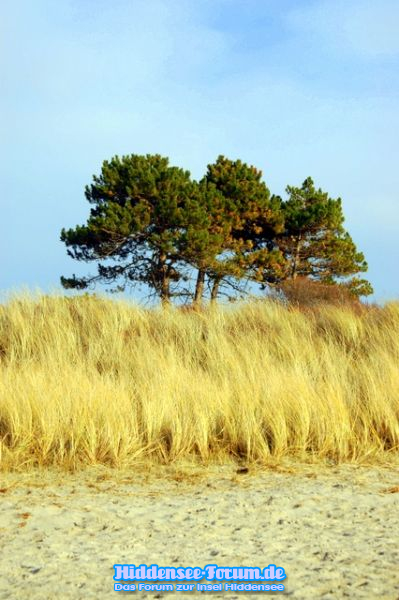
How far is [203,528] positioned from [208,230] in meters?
25.4

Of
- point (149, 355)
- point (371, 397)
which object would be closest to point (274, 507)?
point (371, 397)

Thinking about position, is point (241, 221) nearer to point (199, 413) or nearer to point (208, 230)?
point (208, 230)

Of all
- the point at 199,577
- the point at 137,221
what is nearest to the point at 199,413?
the point at 199,577

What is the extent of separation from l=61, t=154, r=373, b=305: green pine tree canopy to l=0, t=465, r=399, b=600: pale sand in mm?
18920

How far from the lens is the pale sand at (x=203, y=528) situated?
3385mm

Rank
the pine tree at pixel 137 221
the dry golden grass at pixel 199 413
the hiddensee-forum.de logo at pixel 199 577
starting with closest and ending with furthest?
the hiddensee-forum.de logo at pixel 199 577, the dry golden grass at pixel 199 413, the pine tree at pixel 137 221

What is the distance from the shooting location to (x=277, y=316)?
12344mm

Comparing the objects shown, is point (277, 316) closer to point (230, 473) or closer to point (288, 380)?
point (288, 380)

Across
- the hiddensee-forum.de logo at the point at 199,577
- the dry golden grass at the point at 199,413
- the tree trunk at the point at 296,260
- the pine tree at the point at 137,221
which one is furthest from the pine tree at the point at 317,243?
the hiddensee-forum.de logo at the point at 199,577

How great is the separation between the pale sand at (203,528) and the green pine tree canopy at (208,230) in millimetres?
18920

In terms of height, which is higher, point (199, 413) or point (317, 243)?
point (317, 243)

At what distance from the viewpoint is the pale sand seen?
3385mm

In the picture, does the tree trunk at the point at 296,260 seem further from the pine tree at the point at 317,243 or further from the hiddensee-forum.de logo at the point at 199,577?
the hiddensee-forum.de logo at the point at 199,577

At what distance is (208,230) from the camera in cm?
2923
